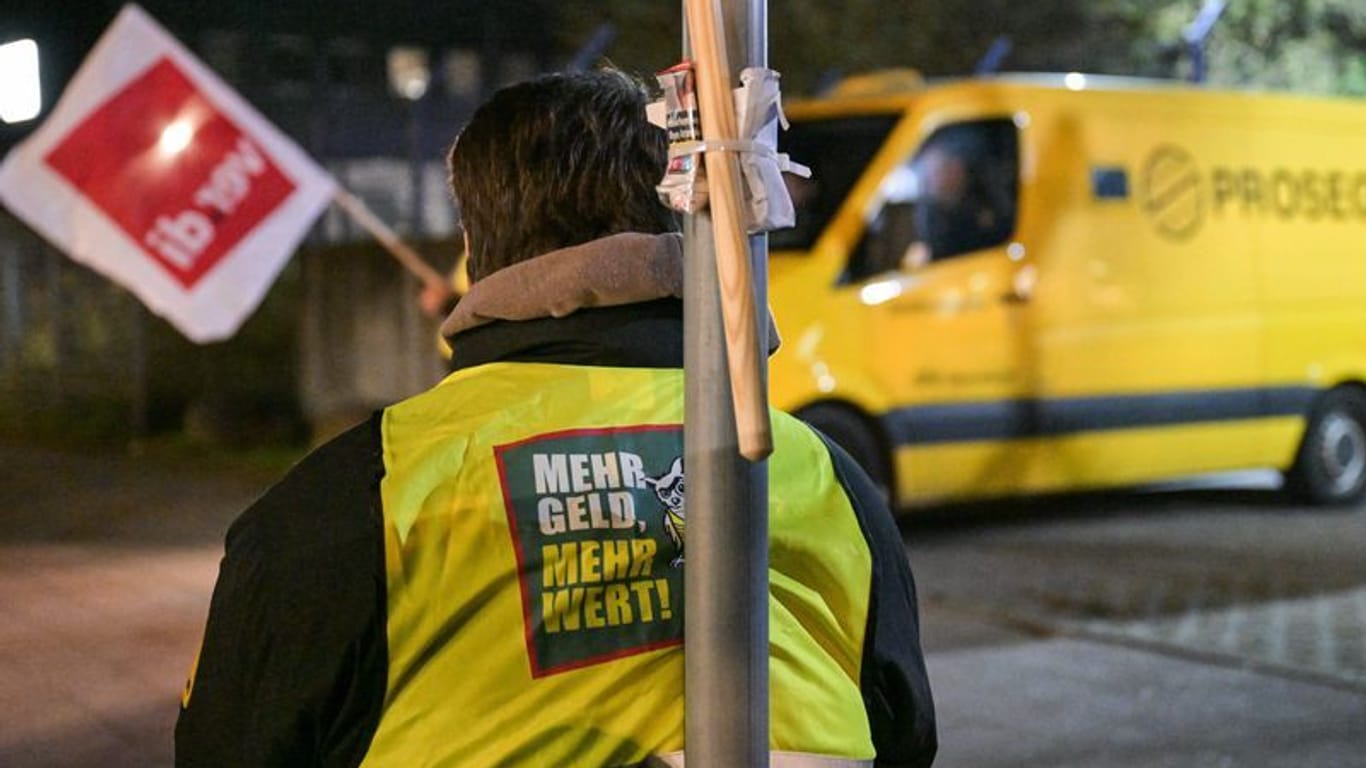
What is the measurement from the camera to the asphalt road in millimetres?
6020

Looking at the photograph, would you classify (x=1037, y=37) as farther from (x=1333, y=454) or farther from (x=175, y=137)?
(x=175, y=137)

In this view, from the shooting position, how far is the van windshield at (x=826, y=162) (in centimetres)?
994

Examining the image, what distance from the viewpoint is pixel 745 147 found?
1.86 metres

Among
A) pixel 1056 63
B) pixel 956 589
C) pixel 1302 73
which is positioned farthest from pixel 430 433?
pixel 1302 73

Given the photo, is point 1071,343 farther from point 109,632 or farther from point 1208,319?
point 109,632

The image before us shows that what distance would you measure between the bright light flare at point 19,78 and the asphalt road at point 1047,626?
2039 mm

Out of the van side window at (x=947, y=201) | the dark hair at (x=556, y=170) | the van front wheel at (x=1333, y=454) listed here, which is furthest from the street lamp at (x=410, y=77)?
the dark hair at (x=556, y=170)

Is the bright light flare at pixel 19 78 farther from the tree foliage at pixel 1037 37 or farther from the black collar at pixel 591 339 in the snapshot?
the tree foliage at pixel 1037 37

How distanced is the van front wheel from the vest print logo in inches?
402

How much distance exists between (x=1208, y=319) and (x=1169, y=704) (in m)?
4.94

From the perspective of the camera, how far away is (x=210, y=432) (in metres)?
16.2

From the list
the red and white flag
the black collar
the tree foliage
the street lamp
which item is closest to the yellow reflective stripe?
the black collar

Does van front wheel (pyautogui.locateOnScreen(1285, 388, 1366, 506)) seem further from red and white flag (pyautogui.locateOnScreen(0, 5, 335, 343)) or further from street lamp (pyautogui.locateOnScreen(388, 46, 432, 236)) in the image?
street lamp (pyautogui.locateOnScreen(388, 46, 432, 236))

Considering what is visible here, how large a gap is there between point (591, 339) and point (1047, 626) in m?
6.09
